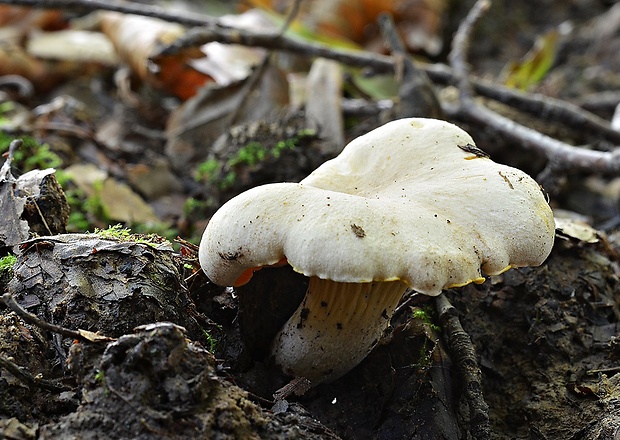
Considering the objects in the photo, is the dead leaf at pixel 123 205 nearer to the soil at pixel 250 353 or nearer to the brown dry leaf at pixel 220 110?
the brown dry leaf at pixel 220 110

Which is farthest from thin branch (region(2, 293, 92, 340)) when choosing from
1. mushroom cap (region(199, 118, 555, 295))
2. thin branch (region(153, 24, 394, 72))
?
thin branch (region(153, 24, 394, 72))

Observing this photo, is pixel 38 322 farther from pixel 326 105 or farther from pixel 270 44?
pixel 270 44

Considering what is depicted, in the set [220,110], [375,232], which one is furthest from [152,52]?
[375,232]

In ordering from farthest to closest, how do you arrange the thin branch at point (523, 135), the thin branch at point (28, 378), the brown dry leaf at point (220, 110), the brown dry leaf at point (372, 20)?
the brown dry leaf at point (372, 20), the brown dry leaf at point (220, 110), the thin branch at point (523, 135), the thin branch at point (28, 378)

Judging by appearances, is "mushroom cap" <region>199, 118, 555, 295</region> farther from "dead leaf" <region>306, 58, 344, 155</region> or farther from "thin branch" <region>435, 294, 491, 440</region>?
"dead leaf" <region>306, 58, 344, 155</region>

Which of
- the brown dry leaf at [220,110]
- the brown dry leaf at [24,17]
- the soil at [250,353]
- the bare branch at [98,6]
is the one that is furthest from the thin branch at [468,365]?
the brown dry leaf at [24,17]

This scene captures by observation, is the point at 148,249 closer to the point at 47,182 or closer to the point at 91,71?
the point at 47,182

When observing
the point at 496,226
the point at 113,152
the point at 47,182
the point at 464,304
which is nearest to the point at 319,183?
the point at 496,226
